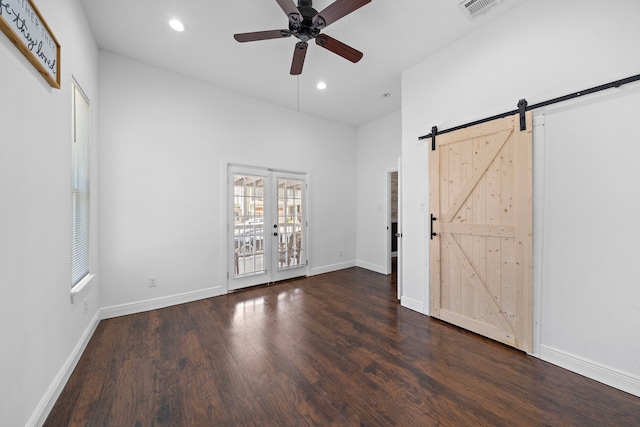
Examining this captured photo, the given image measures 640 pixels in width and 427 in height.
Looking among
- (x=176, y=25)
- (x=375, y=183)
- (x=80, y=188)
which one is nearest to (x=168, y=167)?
(x=80, y=188)

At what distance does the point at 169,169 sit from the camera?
11.4 feet

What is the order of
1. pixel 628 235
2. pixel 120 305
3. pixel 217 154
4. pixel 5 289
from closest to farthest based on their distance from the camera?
pixel 5 289 < pixel 628 235 < pixel 120 305 < pixel 217 154

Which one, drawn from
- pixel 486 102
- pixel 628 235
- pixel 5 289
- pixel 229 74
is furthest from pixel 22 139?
pixel 628 235

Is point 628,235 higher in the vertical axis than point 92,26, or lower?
lower

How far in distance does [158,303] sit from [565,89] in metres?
5.16

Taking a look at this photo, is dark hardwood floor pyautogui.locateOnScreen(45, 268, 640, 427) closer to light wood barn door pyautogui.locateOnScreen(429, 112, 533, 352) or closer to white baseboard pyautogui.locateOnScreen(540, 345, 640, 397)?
white baseboard pyautogui.locateOnScreen(540, 345, 640, 397)

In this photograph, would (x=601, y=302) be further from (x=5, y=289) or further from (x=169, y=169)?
(x=169, y=169)

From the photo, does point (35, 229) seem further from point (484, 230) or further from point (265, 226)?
point (484, 230)

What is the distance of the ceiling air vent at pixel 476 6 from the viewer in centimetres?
230

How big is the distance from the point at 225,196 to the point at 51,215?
2271 millimetres

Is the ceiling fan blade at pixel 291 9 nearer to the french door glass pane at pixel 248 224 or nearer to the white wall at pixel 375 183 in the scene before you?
the french door glass pane at pixel 248 224

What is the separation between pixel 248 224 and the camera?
4246 mm

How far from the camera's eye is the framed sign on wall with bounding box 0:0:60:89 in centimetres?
125

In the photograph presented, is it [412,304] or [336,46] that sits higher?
[336,46]
